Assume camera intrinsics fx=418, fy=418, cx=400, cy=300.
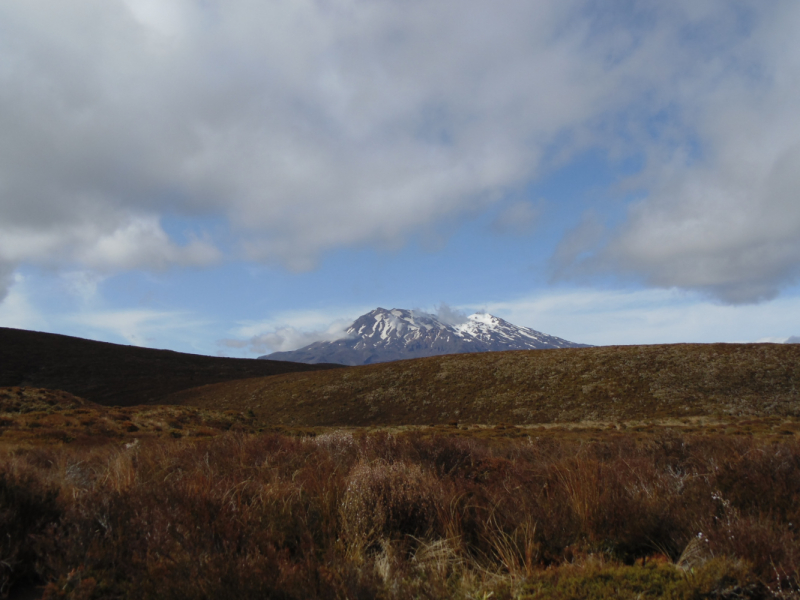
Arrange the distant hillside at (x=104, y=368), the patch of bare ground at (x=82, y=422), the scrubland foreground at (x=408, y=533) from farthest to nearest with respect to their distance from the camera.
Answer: the distant hillside at (x=104, y=368)
the patch of bare ground at (x=82, y=422)
the scrubland foreground at (x=408, y=533)

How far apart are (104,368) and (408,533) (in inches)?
2741

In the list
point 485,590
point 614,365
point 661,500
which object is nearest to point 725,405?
point 614,365

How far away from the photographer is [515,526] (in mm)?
4570

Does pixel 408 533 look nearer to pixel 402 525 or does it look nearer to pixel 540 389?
pixel 402 525

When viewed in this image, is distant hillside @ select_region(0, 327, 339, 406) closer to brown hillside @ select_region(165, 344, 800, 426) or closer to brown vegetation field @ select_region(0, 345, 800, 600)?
brown hillside @ select_region(165, 344, 800, 426)

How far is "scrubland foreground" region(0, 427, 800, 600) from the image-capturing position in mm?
3320

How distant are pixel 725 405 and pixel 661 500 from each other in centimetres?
4152

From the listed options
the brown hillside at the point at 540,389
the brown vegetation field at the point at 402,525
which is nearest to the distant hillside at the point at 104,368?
the brown hillside at the point at 540,389

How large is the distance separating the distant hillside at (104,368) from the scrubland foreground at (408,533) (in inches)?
2123

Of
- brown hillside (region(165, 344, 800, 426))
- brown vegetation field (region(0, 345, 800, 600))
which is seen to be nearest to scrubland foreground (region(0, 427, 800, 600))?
brown vegetation field (region(0, 345, 800, 600))

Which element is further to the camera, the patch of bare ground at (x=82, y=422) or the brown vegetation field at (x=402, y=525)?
the patch of bare ground at (x=82, y=422)

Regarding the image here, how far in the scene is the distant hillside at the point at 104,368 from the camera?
52.2 metres

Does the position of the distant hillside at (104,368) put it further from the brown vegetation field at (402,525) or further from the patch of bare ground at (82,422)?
the brown vegetation field at (402,525)

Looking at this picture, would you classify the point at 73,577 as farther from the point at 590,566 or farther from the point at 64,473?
the point at 590,566
